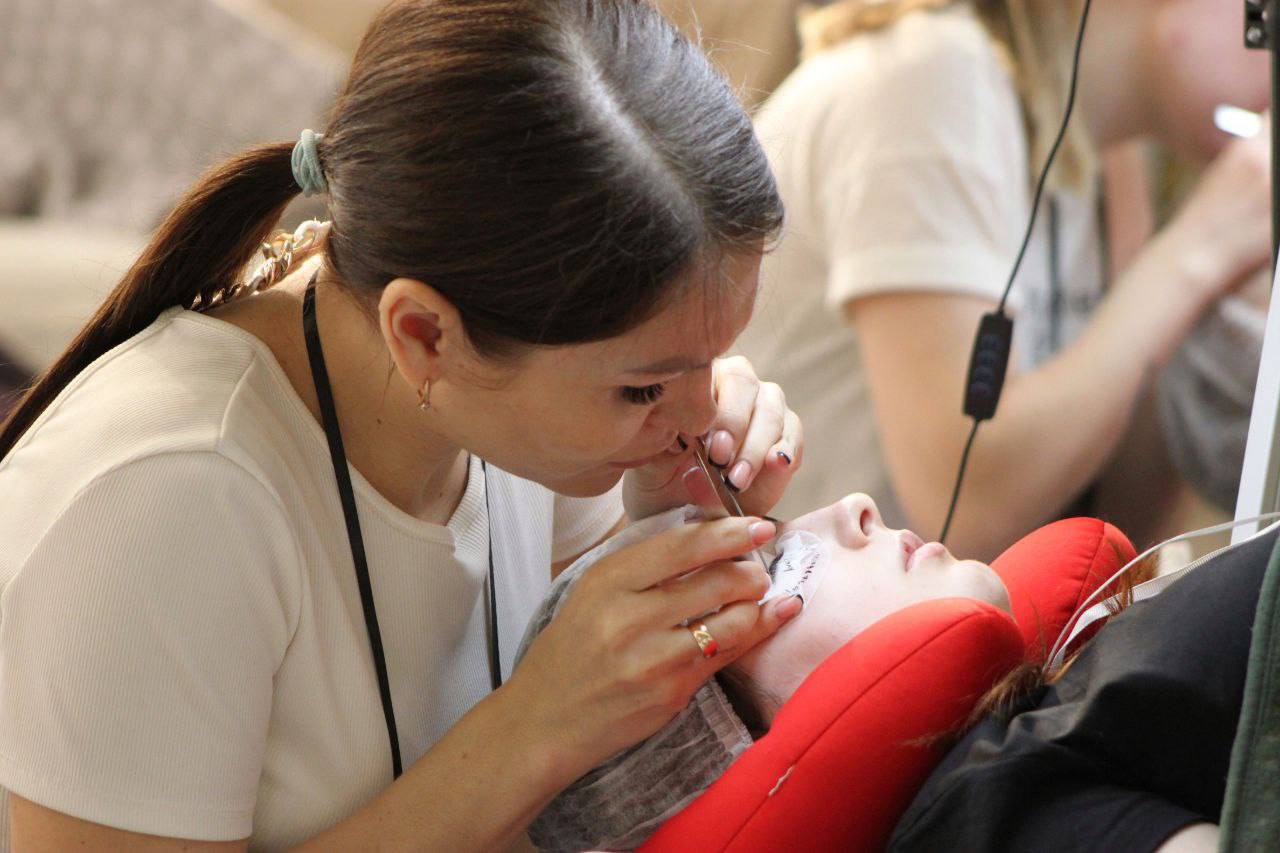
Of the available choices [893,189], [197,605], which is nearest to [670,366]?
[197,605]

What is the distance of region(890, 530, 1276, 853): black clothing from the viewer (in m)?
0.83

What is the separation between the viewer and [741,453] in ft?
3.99

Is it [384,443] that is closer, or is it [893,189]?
[384,443]

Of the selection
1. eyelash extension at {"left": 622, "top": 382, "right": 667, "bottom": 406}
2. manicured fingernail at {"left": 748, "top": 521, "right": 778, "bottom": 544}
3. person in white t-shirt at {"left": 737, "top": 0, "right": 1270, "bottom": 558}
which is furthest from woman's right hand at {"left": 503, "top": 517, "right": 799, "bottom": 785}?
person in white t-shirt at {"left": 737, "top": 0, "right": 1270, "bottom": 558}

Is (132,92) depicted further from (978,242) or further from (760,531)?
(760,531)

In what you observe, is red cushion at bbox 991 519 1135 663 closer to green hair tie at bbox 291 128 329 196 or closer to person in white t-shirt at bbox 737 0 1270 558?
green hair tie at bbox 291 128 329 196

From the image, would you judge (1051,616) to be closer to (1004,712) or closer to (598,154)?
(1004,712)

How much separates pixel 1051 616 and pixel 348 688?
63cm

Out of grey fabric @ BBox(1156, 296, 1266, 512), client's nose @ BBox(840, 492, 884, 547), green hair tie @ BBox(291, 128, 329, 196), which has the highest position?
green hair tie @ BBox(291, 128, 329, 196)

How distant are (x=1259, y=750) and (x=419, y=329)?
0.65m

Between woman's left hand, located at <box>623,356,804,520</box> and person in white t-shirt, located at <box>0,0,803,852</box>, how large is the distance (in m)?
0.01

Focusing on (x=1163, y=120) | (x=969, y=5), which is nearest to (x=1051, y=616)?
(x=969, y=5)

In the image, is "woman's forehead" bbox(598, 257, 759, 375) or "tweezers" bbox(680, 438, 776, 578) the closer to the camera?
"woman's forehead" bbox(598, 257, 759, 375)

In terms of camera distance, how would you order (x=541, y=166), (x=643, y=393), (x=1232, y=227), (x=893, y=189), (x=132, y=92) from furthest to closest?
(x=132, y=92) < (x=1232, y=227) < (x=893, y=189) < (x=643, y=393) < (x=541, y=166)
